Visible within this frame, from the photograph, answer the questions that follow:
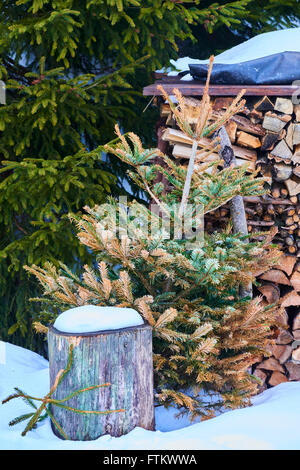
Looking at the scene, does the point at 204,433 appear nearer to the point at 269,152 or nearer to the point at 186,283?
the point at 186,283

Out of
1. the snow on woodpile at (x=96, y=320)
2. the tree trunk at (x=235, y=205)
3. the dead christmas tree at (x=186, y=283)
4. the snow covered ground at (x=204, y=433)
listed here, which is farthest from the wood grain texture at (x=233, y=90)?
the snow covered ground at (x=204, y=433)

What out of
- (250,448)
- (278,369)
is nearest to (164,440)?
(250,448)

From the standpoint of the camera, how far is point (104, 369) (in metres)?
2.95

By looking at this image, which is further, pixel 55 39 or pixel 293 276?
pixel 55 39

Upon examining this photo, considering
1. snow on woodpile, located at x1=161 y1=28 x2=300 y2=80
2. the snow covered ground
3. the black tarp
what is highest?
snow on woodpile, located at x1=161 y1=28 x2=300 y2=80

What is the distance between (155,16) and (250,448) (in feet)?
14.4

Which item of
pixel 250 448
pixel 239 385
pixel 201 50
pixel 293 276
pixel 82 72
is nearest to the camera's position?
pixel 250 448

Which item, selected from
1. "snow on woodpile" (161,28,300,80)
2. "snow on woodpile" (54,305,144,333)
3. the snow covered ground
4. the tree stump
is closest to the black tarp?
"snow on woodpile" (161,28,300,80)

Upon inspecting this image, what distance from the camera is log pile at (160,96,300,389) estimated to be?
4.25m

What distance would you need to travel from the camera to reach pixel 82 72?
630 cm

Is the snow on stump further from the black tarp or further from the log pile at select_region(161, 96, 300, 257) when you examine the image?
the black tarp

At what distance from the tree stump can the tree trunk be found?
1.52m

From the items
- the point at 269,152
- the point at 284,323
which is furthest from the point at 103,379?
the point at 269,152

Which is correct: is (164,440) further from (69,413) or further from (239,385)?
(239,385)
